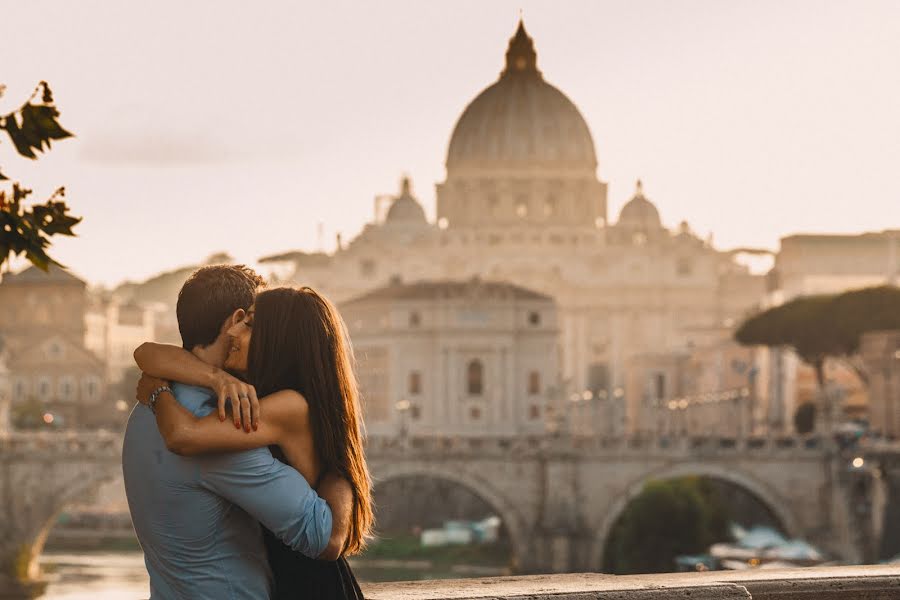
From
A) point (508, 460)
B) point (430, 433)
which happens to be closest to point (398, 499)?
point (430, 433)

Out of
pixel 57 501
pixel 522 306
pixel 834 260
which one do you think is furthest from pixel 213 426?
pixel 834 260

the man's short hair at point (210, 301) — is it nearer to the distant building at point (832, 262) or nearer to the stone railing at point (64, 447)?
the stone railing at point (64, 447)

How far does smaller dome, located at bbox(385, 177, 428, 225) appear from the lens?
12075cm

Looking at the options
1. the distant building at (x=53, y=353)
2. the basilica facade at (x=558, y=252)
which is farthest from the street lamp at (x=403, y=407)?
the distant building at (x=53, y=353)

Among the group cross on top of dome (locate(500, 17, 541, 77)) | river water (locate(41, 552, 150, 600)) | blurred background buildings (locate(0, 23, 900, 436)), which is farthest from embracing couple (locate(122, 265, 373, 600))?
cross on top of dome (locate(500, 17, 541, 77))

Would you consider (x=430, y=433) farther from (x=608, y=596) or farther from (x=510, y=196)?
(x=608, y=596)

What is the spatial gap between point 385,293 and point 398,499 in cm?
1235

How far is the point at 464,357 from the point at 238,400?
7344 centimetres

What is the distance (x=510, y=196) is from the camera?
119938 millimetres

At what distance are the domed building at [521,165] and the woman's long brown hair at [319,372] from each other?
114036mm

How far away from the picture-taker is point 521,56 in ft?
420

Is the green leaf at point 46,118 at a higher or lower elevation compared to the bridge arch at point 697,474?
higher

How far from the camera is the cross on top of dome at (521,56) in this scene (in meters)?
126

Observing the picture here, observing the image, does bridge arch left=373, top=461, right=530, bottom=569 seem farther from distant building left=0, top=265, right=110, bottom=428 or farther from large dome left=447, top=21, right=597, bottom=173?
large dome left=447, top=21, right=597, bottom=173
